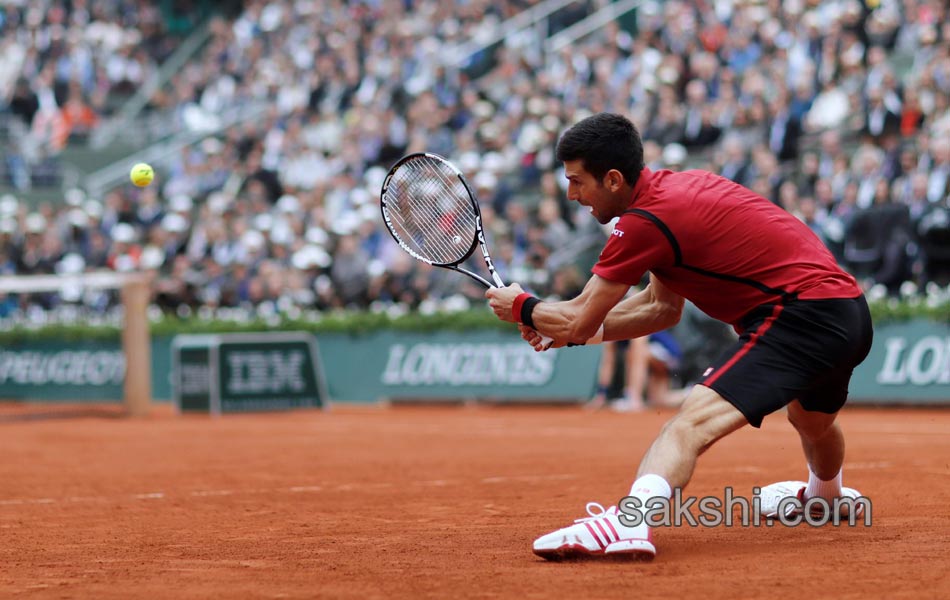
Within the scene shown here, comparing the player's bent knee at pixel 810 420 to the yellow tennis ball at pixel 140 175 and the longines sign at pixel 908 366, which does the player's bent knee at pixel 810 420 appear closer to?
the yellow tennis ball at pixel 140 175

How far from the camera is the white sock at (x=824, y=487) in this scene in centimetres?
687

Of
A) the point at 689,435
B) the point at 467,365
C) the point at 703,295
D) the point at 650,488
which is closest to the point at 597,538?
the point at 650,488

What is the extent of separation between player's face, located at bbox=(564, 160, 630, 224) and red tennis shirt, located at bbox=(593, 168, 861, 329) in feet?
0.27

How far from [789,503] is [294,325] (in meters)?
14.3

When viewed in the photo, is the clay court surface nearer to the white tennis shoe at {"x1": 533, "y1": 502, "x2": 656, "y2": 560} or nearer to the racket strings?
the white tennis shoe at {"x1": 533, "y1": 502, "x2": 656, "y2": 560}

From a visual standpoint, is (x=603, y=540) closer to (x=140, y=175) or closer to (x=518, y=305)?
(x=518, y=305)

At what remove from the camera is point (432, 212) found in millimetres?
7395

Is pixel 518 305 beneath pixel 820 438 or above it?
above

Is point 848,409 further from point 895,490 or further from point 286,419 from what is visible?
point 895,490

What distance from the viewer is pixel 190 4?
35.0 m

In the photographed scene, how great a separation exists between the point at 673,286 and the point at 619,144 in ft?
2.31

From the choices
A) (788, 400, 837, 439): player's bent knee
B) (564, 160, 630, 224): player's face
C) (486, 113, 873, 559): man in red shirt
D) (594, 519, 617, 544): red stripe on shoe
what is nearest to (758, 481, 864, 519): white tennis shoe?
(788, 400, 837, 439): player's bent knee

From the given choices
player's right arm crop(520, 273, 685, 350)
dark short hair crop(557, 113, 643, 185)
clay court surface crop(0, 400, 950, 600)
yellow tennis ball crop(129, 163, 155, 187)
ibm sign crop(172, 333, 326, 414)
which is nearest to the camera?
clay court surface crop(0, 400, 950, 600)

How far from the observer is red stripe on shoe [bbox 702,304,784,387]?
5.89 metres
